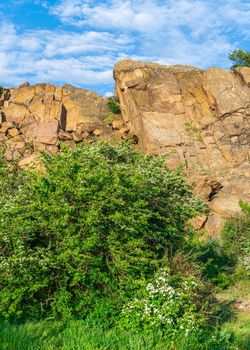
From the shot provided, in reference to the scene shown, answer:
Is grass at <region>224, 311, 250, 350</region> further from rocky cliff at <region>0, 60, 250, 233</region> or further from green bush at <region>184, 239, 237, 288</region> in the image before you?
rocky cliff at <region>0, 60, 250, 233</region>

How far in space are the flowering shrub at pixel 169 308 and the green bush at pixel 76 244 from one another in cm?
43

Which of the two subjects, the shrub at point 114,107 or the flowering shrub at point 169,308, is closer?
the flowering shrub at point 169,308

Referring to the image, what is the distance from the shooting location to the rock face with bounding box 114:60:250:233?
1634 inches

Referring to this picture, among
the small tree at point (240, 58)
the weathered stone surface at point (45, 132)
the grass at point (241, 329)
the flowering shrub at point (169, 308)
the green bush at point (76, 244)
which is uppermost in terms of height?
the small tree at point (240, 58)

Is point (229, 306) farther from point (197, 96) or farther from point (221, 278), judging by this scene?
point (197, 96)

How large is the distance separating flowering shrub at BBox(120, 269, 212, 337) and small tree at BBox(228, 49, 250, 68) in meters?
51.8

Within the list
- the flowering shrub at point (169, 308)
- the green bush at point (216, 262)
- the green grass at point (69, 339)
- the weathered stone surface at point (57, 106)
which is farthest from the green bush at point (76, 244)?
the weathered stone surface at point (57, 106)

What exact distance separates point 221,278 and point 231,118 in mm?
29380

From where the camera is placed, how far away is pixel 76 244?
10273 mm

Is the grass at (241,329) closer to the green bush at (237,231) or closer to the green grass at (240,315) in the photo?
the green grass at (240,315)

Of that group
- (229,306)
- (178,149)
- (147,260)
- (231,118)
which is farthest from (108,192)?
(231,118)

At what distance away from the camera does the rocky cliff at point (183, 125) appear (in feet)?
131

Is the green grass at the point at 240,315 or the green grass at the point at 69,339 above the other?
the green grass at the point at 69,339

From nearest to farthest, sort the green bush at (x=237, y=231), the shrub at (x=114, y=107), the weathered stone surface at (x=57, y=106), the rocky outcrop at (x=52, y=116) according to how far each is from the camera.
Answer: the green bush at (x=237, y=231) < the rocky outcrop at (x=52, y=116) < the weathered stone surface at (x=57, y=106) < the shrub at (x=114, y=107)
